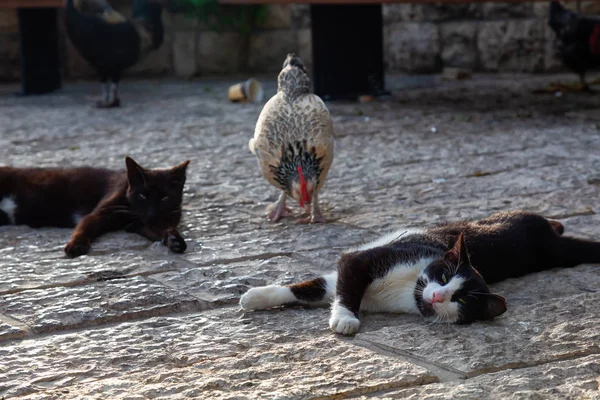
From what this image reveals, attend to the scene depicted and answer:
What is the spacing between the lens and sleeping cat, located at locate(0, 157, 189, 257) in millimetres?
4355

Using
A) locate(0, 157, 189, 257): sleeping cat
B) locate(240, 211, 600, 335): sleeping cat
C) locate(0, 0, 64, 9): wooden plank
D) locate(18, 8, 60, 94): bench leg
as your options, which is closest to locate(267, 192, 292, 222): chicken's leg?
locate(0, 157, 189, 257): sleeping cat

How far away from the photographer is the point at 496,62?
36.3 feet

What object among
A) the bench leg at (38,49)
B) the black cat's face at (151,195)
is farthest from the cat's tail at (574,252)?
the bench leg at (38,49)

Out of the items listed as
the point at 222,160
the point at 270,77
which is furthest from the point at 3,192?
the point at 270,77

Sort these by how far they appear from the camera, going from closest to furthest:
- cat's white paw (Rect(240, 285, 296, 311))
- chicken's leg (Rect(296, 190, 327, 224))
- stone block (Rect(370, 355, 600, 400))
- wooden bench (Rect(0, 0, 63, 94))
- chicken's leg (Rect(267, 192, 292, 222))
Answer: stone block (Rect(370, 355, 600, 400)), cat's white paw (Rect(240, 285, 296, 311)), chicken's leg (Rect(296, 190, 327, 224)), chicken's leg (Rect(267, 192, 292, 222)), wooden bench (Rect(0, 0, 63, 94))

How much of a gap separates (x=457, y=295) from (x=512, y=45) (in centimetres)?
840

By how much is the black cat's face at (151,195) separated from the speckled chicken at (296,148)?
509 mm

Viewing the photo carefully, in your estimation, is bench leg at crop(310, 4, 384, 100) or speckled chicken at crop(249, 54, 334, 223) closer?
speckled chicken at crop(249, 54, 334, 223)

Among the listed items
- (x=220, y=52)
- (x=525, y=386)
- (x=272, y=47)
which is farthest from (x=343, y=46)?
(x=525, y=386)

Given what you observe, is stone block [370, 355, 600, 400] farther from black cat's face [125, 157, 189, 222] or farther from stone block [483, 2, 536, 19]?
stone block [483, 2, 536, 19]

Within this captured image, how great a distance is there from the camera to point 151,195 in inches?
175

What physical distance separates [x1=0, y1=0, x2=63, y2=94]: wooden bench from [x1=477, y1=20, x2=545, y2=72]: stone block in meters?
5.00

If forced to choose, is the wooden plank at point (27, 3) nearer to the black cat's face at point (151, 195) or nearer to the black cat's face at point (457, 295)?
the black cat's face at point (151, 195)

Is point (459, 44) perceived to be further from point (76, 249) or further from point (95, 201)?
point (76, 249)
